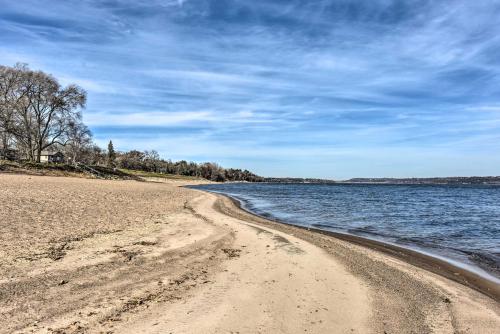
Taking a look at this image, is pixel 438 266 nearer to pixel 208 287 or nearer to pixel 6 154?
pixel 208 287

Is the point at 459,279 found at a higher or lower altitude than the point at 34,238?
lower

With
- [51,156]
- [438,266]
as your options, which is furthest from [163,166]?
[438,266]

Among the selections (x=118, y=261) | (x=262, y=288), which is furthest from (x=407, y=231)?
(x=118, y=261)

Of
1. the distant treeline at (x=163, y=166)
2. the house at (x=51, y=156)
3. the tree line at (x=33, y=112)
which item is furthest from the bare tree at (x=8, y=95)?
the distant treeline at (x=163, y=166)

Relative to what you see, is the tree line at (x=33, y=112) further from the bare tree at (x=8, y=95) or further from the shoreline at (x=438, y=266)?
the shoreline at (x=438, y=266)

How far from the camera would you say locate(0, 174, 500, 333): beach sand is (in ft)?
17.3

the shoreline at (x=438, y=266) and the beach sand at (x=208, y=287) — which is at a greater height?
the beach sand at (x=208, y=287)

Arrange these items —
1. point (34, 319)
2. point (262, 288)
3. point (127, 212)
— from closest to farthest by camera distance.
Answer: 1. point (34, 319)
2. point (262, 288)
3. point (127, 212)

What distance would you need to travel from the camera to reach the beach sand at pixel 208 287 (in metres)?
5.26

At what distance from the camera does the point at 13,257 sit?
7578 mm

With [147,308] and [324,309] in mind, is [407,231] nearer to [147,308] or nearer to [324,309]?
[324,309]

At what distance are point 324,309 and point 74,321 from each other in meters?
3.90

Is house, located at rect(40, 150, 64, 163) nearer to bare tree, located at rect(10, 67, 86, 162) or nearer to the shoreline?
bare tree, located at rect(10, 67, 86, 162)

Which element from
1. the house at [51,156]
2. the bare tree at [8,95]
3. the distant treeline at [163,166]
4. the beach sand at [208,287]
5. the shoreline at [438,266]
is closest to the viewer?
the beach sand at [208,287]
